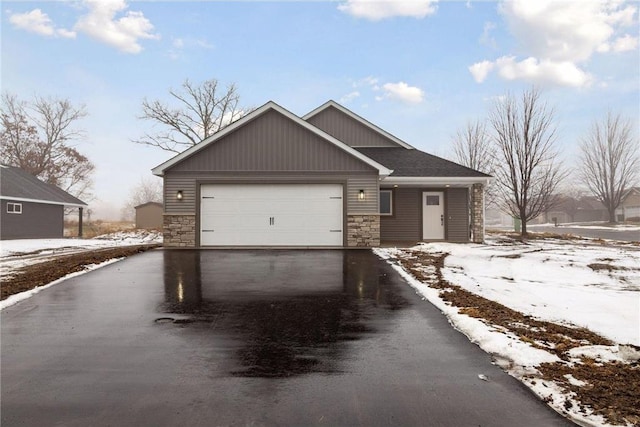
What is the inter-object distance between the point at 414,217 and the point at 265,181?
7.11 meters

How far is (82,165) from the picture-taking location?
116 ft

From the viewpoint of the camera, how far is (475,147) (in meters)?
30.5

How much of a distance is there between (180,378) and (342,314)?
2.47 meters

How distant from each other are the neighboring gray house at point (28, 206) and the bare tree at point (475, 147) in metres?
31.8

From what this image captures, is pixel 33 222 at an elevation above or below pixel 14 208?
below

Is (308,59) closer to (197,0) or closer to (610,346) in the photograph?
(197,0)

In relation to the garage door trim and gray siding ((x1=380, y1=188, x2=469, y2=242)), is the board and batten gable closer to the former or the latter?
the garage door trim

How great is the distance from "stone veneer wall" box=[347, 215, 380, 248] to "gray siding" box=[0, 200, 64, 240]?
2034cm

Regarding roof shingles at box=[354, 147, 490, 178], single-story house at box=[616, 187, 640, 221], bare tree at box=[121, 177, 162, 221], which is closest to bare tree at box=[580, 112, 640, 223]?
single-story house at box=[616, 187, 640, 221]

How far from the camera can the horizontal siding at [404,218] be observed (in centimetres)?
1568

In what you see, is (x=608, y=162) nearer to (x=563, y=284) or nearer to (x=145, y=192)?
(x=563, y=284)

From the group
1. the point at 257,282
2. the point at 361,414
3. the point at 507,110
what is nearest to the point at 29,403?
the point at 361,414

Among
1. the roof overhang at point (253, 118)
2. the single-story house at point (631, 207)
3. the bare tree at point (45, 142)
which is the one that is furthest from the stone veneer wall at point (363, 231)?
the single-story house at point (631, 207)

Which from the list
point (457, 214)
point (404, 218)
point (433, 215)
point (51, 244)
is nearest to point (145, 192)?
point (51, 244)
